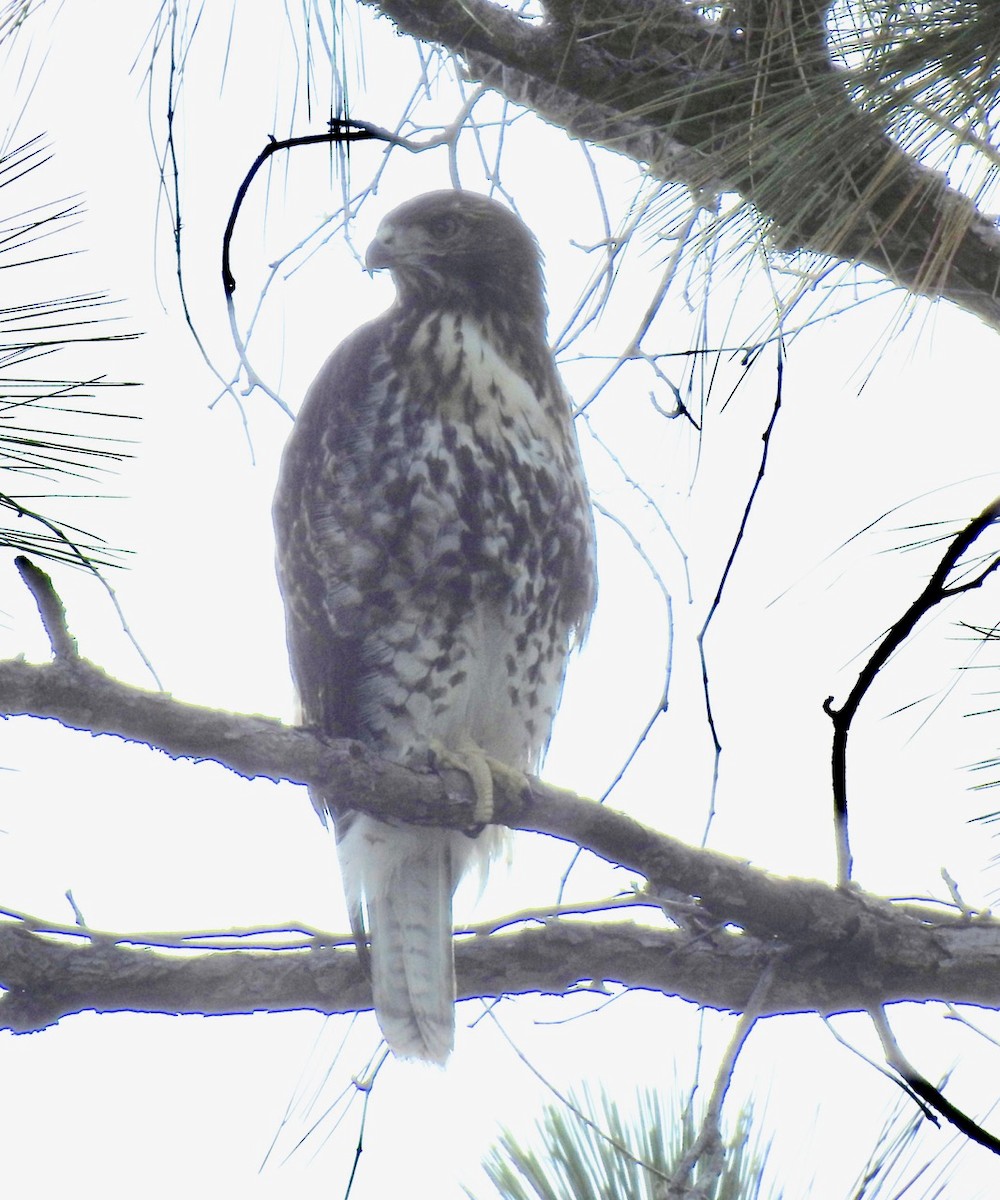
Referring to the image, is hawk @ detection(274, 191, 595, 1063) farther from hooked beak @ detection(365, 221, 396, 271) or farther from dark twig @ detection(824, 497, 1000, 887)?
dark twig @ detection(824, 497, 1000, 887)

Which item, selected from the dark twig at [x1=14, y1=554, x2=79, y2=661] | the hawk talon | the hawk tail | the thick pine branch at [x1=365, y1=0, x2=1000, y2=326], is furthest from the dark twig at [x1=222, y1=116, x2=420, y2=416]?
the hawk tail

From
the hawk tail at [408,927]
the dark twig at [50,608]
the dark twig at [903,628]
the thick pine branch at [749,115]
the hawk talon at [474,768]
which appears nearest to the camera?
the dark twig at [903,628]

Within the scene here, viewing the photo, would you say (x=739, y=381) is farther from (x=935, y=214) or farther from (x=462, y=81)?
(x=462, y=81)

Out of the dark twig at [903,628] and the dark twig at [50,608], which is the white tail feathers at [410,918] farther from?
the dark twig at [903,628]

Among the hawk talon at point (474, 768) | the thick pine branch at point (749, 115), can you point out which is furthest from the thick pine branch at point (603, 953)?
the thick pine branch at point (749, 115)

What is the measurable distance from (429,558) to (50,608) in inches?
60.2

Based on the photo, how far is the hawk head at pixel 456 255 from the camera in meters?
3.51

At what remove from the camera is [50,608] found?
1700mm

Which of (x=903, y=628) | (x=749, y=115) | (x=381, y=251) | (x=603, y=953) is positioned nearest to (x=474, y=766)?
(x=603, y=953)

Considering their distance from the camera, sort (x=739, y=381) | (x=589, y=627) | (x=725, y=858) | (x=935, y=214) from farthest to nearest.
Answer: (x=589, y=627) → (x=725, y=858) → (x=935, y=214) → (x=739, y=381)

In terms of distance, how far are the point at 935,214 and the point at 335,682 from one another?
1769 mm

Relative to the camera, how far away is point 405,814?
2.51 meters

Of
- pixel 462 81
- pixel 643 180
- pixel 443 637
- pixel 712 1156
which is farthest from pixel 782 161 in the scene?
pixel 443 637

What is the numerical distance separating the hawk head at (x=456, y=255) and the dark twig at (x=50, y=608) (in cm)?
190
